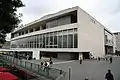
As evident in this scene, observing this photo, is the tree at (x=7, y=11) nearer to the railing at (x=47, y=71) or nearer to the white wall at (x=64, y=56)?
the railing at (x=47, y=71)

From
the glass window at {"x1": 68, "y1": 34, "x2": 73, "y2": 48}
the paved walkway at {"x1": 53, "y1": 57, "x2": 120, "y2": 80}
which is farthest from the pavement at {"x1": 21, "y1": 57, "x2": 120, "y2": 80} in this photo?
the glass window at {"x1": 68, "y1": 34, "x2": 73, "y2": 48}

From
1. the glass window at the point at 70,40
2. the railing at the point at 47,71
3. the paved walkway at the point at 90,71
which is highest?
the glass window at the point at 70,40

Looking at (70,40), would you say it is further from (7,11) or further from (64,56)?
(7,11)

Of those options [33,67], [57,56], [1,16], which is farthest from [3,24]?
[57,56]

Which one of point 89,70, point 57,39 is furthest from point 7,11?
point 57,39

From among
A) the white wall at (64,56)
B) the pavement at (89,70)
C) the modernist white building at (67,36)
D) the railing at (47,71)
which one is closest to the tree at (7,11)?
the railing at (47,71)

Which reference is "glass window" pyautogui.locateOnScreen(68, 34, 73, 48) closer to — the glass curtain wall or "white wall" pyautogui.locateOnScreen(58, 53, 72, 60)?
the glass curtain wall

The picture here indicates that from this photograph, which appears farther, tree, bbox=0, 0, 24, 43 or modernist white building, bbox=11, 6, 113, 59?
modernist white building, bbox=11, 6, 113, 59

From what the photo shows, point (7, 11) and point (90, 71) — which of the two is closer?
point (7, 11)

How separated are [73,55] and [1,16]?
92.0 feet

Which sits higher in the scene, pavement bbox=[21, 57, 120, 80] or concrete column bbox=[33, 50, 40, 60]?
concrete column bbox=[33, 50, 40, 60]

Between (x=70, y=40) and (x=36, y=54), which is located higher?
(x=70, y=40)

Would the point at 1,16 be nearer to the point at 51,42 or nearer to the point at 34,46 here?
the point at 51,42

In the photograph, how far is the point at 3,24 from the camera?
9844 millimetres
